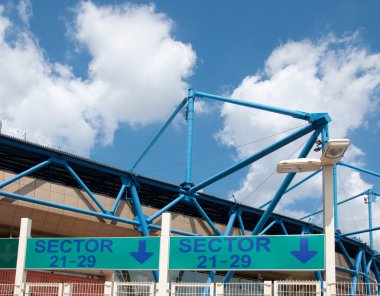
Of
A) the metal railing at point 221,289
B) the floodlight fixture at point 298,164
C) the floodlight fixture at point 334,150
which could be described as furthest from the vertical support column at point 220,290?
the floodlight fixture at point 334,150

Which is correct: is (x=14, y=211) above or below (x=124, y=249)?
above

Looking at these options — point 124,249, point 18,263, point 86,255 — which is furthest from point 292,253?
point 18,263

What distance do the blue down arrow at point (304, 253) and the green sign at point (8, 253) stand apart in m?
11.3

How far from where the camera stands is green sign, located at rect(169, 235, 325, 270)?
1844cm

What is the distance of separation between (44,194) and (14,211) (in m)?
2.09

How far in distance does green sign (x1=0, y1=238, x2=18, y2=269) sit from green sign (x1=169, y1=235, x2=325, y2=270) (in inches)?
270

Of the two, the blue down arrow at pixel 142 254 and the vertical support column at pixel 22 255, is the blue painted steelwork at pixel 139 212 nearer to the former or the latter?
the vertical support column at pixel 22 255

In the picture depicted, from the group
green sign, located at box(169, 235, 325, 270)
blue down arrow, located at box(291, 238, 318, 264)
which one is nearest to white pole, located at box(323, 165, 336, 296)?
green sign, located at box(169, 235, 325, 270)

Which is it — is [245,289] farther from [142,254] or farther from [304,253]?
[142,254]

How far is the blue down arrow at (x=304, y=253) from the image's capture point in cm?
1841

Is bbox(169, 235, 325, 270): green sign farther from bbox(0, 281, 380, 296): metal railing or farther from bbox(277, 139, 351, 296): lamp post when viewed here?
bbox(0, 281, 380, 296): metal railing

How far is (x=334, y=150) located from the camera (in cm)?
1705

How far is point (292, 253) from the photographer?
61.2 ft

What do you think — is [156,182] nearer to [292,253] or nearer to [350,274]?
[292,253]
